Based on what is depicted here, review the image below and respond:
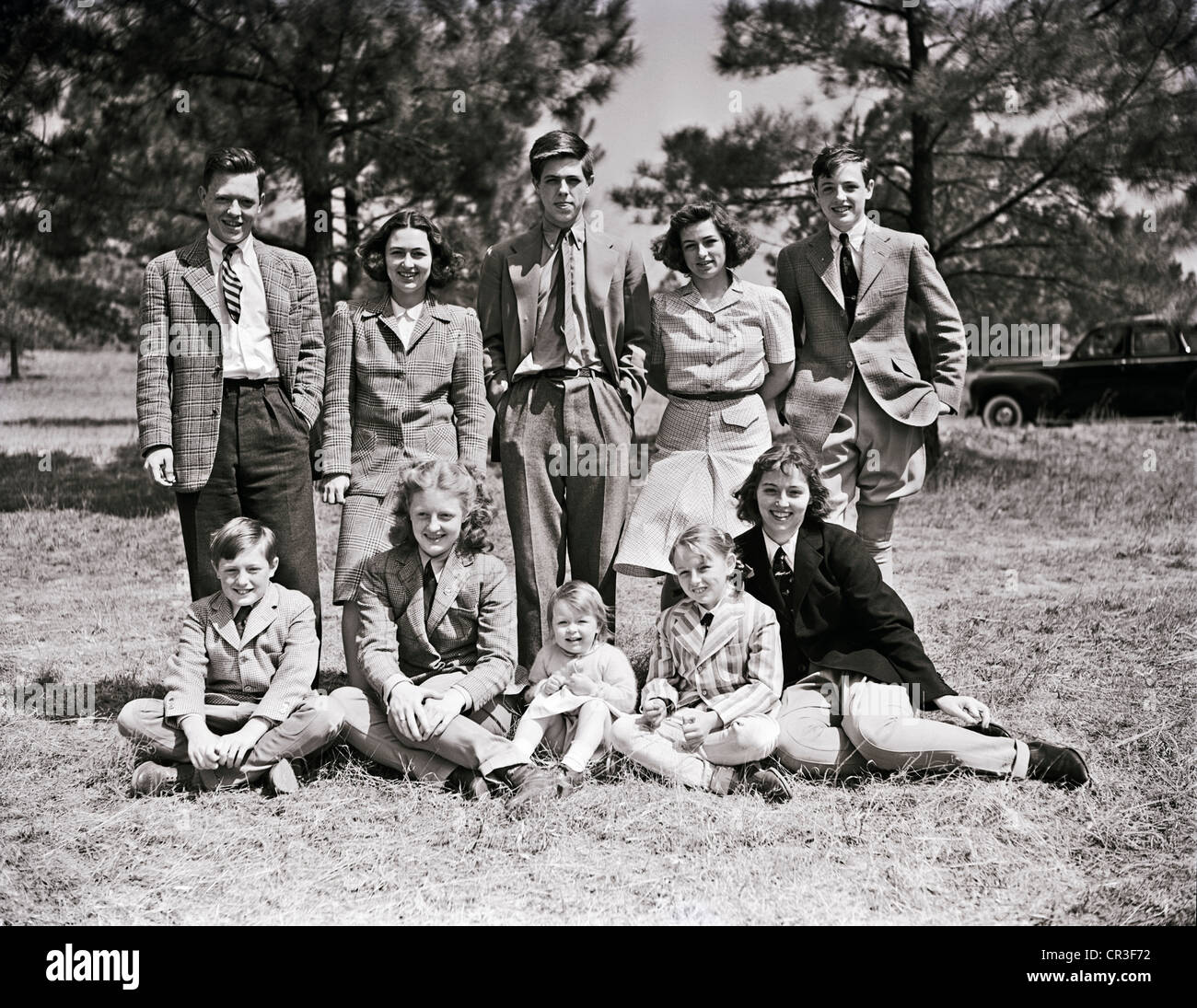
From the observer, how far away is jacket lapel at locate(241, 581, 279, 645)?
3.34 metres

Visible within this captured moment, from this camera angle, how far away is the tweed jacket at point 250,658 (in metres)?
3.27

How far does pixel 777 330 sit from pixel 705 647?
3.77ft

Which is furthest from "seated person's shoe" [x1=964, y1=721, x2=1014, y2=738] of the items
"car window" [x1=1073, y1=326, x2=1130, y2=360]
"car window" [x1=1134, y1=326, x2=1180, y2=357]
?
"car window" [x1=1134, y1=326, x2=1180, y2=357]

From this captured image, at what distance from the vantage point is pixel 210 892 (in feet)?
8.79

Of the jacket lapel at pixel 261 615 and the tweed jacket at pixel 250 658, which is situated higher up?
the jacket lapel at pixel 261 615

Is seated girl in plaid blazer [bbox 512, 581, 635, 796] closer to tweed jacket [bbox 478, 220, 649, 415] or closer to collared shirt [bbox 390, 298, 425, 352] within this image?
tweed jacket [bbox 478, 220, 649, 415]

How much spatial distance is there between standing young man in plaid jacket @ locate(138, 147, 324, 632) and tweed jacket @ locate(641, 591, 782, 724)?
127 centimetres

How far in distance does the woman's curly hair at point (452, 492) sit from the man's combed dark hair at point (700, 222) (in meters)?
1.04

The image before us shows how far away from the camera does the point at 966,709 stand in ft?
10.3

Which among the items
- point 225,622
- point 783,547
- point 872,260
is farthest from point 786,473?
point 225,622

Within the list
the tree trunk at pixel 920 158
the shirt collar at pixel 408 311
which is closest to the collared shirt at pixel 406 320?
the shirt collar at pixel 408 311

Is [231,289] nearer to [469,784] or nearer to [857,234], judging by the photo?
[469,784]

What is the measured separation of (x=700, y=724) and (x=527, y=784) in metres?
0.54

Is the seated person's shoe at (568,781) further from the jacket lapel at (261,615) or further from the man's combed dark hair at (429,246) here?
the man's combed dark hair at (429,246)
